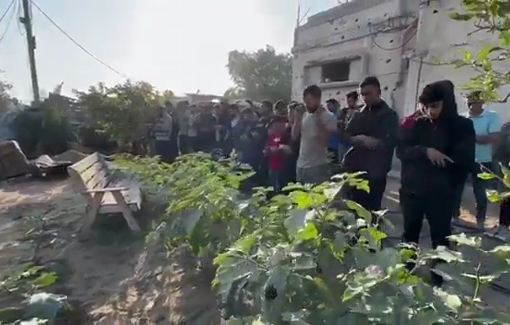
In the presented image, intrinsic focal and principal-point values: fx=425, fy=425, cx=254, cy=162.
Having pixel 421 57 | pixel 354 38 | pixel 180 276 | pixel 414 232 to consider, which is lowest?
pixel 180 276

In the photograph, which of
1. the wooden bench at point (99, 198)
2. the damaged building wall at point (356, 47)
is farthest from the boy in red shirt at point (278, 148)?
the damaged building wall at point (356, 47)

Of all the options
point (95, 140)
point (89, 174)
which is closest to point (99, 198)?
point (89, 174)

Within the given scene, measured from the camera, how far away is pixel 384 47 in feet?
30.0

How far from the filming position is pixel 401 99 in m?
8.70

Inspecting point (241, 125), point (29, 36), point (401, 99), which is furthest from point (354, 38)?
point (29, 36)

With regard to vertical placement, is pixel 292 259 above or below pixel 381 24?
below

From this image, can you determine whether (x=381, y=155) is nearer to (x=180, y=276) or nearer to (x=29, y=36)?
(x=180, y=276)

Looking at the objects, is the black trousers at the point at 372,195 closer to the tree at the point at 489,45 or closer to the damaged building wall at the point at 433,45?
the tree at the point at 489,45

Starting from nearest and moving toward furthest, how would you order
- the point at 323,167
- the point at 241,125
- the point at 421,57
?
the point at 323,167, the point at 241,125, the point at 421,57

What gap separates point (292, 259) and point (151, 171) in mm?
3415

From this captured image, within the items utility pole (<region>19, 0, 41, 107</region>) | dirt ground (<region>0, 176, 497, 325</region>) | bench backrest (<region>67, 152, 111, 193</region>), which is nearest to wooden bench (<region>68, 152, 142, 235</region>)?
bench backrest (<region>67, 152, 111, 193</region>)

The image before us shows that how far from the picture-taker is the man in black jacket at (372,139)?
3.21 meters

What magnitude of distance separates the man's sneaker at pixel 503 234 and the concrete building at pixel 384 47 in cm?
269

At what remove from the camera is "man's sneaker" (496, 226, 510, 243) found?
3535 millimetres
